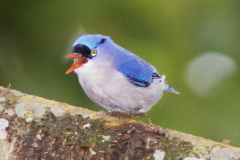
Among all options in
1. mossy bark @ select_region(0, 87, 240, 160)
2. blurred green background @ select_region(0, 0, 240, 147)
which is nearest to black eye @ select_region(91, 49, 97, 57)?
mossy bark @ select_region(0, 87, 240, 160)

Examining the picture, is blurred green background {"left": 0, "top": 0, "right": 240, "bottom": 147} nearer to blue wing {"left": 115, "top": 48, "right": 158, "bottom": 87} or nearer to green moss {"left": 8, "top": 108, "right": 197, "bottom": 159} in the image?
blue wing {"left": 115, "top": 48, "right": 158, "bottom": 87}

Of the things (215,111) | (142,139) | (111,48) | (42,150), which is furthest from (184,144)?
(215,111)

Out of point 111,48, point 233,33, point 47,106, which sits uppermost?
Result: point 233,33

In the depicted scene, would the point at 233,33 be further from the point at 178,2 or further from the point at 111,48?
the point at 111,48

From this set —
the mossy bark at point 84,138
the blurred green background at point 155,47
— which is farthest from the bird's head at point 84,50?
the blurred green background at point 155,47

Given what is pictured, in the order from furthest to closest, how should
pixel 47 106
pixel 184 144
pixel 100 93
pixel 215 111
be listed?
1. pixel 215 111
2. pixel 100 93
3. pixel 47 106
4. pixel 184 144

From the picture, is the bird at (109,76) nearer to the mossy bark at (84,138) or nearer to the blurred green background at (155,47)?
the mossy bark at (84,138)
